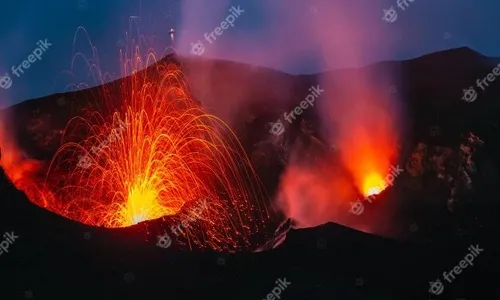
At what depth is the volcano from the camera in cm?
1375

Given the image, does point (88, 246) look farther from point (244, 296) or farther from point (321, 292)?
point (321, 292)

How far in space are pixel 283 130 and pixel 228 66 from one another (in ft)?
31.9

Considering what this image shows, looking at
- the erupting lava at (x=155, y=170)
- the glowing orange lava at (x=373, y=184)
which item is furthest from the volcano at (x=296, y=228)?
the glowing orange lava at (x=373, y=184)

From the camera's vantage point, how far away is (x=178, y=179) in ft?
93.7

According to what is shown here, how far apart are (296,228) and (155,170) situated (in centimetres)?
1096

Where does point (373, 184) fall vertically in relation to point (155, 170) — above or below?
below

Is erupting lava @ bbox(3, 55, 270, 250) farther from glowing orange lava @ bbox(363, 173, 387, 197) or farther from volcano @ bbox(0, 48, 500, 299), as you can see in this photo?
glowing orange lava @ bbox(363, 173, 387, 197)

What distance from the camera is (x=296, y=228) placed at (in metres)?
16.6

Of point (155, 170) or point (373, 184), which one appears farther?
point (373, 184)

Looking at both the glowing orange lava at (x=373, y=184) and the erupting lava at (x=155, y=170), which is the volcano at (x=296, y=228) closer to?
the erupting lava at (x=155, y=170)

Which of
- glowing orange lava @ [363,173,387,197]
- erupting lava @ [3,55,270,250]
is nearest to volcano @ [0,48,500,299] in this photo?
erupting lava @ [3,55,270,250]

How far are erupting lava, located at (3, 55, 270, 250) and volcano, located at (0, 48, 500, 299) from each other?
698 mm

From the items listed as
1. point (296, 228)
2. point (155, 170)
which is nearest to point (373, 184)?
point (155, 170)

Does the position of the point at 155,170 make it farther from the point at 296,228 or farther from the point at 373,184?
the point at 296,228
